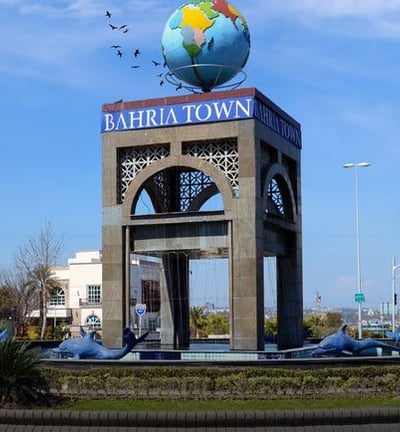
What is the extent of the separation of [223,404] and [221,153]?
53.8ft

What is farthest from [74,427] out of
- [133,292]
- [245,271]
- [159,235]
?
[133,292]

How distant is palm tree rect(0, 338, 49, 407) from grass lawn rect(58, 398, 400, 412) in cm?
57

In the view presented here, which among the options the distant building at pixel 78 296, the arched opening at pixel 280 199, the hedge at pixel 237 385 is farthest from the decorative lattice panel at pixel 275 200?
the distant building at pixel 78 296

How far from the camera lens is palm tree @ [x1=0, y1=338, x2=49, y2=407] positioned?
13.3 m

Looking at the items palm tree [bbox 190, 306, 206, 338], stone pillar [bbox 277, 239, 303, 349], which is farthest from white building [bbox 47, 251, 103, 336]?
stone pillar [bbox 277, 239, 303, 349]

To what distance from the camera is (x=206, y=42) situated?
28688mm

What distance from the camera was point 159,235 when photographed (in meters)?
29.7

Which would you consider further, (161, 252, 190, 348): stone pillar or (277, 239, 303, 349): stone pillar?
(161, 252, 190, 348): stone pillar

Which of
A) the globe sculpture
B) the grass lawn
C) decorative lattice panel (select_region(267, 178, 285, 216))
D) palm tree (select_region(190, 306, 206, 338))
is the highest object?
the globe sculpture

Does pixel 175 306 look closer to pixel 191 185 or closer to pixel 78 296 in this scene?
pixel 191 185

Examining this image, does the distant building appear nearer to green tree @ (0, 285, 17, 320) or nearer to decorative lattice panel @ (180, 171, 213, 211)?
green tree @ (0, 285, 17, 320)

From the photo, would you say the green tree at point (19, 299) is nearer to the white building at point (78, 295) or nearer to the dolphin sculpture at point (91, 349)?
the white building at point (78, 295)

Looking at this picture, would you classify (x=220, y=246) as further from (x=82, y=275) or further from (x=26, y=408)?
(x=82, y=275)

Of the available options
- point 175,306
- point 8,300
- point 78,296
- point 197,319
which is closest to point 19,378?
point 175,306
